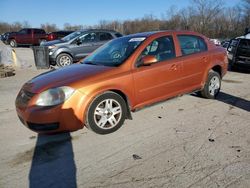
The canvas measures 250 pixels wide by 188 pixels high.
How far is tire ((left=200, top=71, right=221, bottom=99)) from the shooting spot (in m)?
6.20

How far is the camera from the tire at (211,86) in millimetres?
6195

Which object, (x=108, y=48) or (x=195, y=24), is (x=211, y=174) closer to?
(x=108, y=48)

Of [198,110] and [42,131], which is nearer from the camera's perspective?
[42,131]

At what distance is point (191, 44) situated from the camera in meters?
5.86

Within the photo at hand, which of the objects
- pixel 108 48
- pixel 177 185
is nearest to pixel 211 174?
pixel 177 185

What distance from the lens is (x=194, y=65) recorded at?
5684 millimetres

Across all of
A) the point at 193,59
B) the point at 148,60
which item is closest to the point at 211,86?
the point at 193,59

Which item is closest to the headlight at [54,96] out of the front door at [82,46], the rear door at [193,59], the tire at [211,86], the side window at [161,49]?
the side window at [161,49]

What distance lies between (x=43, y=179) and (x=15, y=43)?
29541mm

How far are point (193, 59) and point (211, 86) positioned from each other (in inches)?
41.2

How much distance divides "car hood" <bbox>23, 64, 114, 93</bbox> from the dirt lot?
32.8 inches

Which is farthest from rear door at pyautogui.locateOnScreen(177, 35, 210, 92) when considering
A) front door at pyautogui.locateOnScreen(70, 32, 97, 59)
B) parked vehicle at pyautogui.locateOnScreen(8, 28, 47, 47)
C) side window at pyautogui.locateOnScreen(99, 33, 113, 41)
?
parked vehicle at pyautogui.locateOnScreen(8, 28, 47, 47)

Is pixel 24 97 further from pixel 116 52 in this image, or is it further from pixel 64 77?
pixel 116 52

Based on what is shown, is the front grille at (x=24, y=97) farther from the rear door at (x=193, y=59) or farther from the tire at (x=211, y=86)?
the tire at (x=211, y=86)
